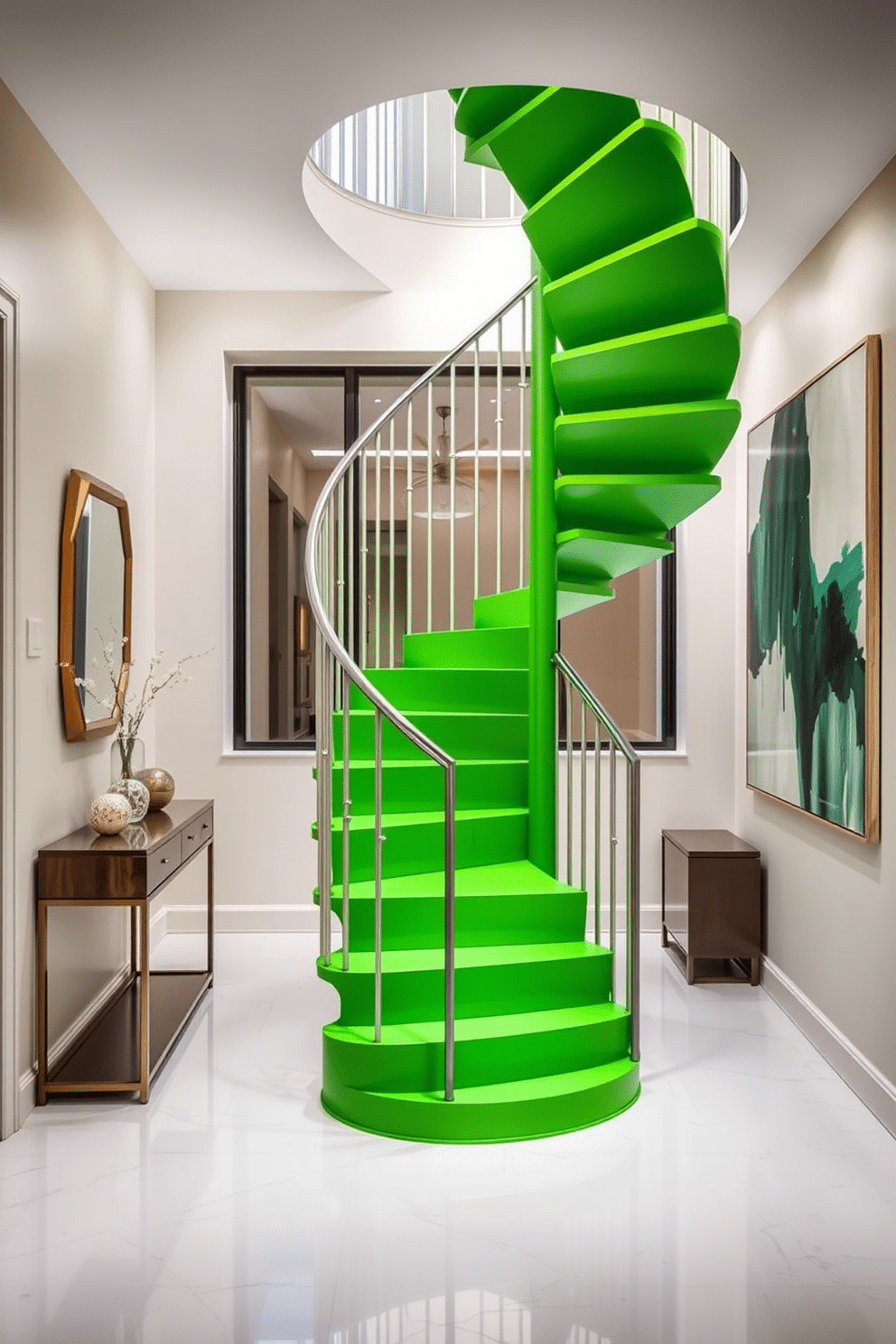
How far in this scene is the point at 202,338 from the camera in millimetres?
4824

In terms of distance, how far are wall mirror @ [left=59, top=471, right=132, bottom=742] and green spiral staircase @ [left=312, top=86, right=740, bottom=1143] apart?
0.88 m

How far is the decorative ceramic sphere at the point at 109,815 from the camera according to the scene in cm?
325

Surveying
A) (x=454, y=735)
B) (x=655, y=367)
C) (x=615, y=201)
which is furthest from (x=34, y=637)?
(x=615, y=201)

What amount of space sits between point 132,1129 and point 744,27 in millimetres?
3334

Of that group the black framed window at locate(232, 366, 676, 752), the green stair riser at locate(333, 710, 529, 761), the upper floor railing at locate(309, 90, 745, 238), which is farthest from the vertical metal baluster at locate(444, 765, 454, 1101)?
the upper floor railing at locate(309, 90, 745, 238)

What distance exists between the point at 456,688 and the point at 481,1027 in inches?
55.7

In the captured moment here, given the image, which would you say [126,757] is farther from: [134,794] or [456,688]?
[456,688]

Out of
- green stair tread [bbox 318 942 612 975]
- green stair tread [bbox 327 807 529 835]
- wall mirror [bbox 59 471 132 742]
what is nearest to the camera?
green stair tread [bbox 318 942 612 975]

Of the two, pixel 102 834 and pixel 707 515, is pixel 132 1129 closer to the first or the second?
pixel 102 834

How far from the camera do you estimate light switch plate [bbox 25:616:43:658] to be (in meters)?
3.02

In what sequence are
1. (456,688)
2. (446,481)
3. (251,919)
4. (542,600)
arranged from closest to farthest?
(542,600)
(456,688)
(251,919)
(446,481)

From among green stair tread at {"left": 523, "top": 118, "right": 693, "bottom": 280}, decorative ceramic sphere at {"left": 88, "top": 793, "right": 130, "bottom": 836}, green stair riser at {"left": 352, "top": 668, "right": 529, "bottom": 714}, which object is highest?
green stair tread at {"left": 523, "top": 118, "right": 693, "bottom": 280}

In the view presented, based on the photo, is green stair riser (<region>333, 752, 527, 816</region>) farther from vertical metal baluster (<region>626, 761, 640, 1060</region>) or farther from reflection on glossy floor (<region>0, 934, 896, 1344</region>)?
reflection on glossy floor (<region>0, 934, 896, 1344</region>)

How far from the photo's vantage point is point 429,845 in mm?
3496
